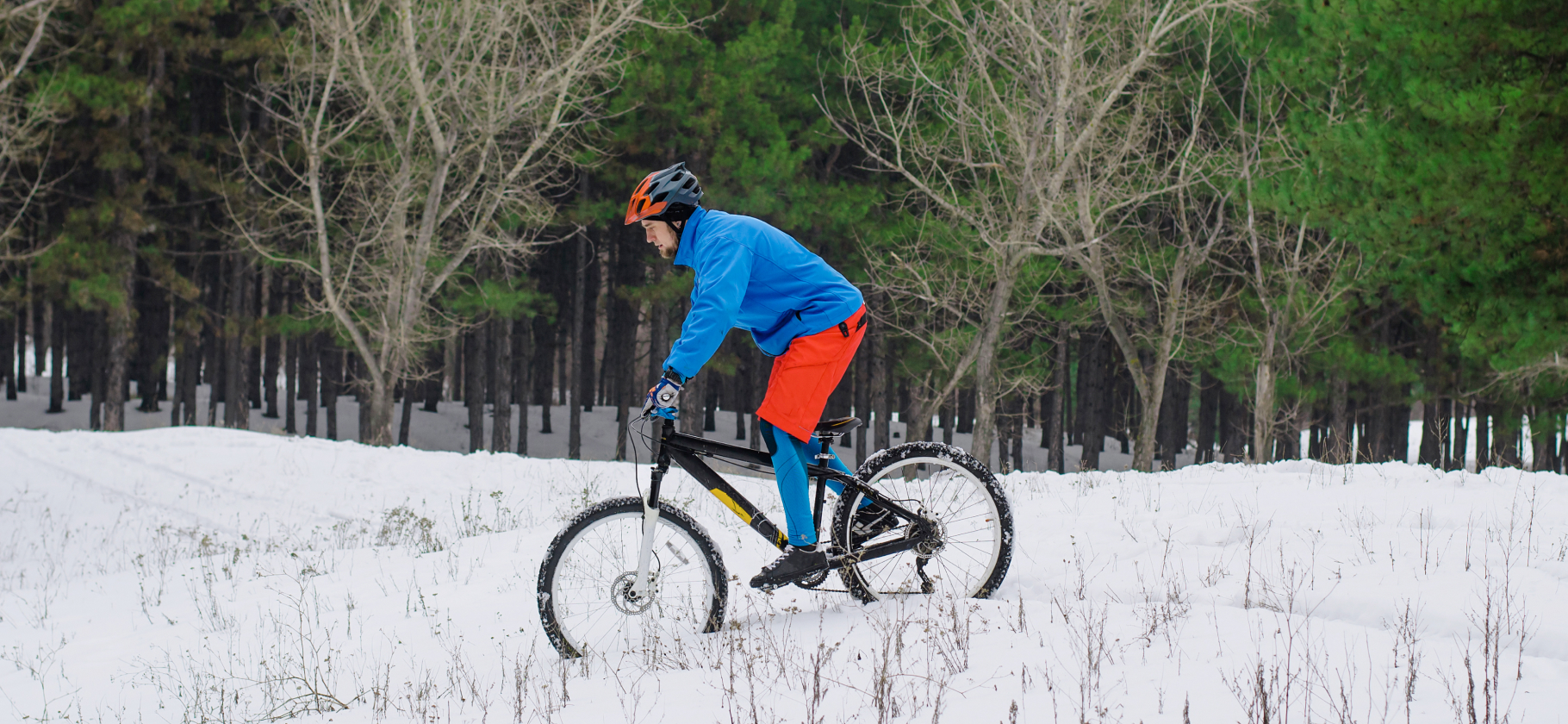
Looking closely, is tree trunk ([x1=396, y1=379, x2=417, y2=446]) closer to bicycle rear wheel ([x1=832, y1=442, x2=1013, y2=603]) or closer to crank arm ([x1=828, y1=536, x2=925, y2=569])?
bicycle rear wheel ([x1=832, y1=442, x2=1013, y2=603])

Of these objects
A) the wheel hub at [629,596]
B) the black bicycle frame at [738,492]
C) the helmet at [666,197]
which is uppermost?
the helmet at [666,197]

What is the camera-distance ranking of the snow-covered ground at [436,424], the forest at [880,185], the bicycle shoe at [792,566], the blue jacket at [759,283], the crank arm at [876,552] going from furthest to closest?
the snow-covered ground at [436,424] < the forest at [880,185] < the crank arm at [876,552] < the bicycle shoe at [792,566] < the blue jacket at [759,283]

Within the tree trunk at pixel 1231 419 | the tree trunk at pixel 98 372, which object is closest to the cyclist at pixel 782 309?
the tree trunk at pixel 98 372

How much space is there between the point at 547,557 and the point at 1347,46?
11958 mm

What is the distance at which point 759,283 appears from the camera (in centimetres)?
425

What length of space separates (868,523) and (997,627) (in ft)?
2.35

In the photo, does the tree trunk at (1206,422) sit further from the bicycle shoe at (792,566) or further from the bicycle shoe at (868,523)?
the bicycle shoe at (792,566)

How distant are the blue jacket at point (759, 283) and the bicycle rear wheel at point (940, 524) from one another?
2.40ft

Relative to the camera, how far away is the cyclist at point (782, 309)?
13.6 ft

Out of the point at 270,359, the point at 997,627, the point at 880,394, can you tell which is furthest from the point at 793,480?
the point at 270,359

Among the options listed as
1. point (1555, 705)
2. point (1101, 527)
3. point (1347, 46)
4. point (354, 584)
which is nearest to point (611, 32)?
point (1347, 46)

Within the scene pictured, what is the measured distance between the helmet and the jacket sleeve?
27cm

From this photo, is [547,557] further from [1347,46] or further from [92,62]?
[92,62]

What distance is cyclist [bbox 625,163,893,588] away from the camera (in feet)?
13.6
